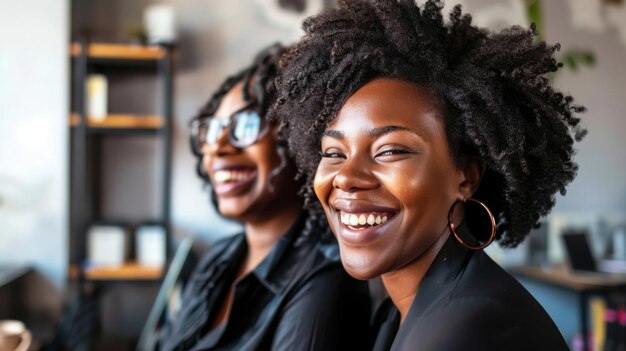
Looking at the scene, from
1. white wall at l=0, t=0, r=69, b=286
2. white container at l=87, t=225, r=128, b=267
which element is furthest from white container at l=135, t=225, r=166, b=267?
white wall at l=0, t=0, r=69, b=286

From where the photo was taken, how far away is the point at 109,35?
3387 mm

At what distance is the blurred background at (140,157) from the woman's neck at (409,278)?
1.93 metres

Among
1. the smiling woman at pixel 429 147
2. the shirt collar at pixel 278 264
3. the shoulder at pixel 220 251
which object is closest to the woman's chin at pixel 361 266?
the smiling woman at pixel 429 147

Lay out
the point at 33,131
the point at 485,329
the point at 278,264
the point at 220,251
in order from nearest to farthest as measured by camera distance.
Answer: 1. the point at 485,329
2. the point at 278,264
3. the point at 220,251
4. the point at 33,131

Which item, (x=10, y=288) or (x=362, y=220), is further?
(x=10, y=288)

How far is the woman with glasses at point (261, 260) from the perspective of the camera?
3.56 feet

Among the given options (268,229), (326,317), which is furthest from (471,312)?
(268,229)

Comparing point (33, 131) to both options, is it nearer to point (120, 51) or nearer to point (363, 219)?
point (120, 51)

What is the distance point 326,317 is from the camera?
1.06 metres

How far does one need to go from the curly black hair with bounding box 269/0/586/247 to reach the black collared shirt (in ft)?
0.93

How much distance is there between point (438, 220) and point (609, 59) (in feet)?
12.3

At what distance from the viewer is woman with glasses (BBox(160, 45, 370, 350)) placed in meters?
1.08

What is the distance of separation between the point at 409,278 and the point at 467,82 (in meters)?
0.31

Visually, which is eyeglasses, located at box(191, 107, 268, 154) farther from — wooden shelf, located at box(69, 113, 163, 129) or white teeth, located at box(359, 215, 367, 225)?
wooden shelf, located at box(69, 113, 163, 129)
